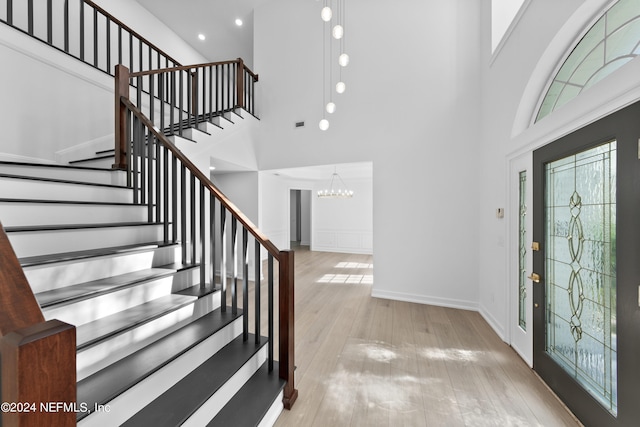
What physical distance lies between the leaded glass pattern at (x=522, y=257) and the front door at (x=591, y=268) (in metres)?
0.26

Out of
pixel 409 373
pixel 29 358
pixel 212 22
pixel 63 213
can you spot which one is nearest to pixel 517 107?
pixel 409 373

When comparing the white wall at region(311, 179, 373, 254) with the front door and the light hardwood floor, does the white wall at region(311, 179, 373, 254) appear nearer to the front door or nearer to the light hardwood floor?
the light hardwood floor

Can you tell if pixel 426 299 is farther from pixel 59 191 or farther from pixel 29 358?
pixel 59 191

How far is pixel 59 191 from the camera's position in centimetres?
203

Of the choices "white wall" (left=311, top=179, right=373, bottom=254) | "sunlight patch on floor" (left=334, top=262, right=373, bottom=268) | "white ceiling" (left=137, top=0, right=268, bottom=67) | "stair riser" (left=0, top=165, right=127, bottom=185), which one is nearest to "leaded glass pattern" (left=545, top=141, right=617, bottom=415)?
"stair riser" (left=0, top=165, right=127, bottom=185)

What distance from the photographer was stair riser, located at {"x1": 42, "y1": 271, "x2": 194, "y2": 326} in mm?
1365

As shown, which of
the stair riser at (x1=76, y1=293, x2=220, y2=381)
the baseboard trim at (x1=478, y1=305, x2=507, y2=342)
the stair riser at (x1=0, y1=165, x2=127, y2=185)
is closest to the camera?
the stair riser at (x1=76, y1=293, x2=220, y2=381)

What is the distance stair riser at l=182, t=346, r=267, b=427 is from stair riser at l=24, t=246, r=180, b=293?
3.65 ft

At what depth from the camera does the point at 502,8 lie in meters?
3.17

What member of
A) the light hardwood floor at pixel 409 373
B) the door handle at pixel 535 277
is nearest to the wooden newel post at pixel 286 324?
the light hardwood floor at pixel 409 373

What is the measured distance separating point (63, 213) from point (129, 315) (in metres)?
0.99

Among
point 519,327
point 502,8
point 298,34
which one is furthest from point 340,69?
point 519,327

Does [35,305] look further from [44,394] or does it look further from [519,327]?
[519,327]

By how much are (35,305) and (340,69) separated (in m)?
4.67
